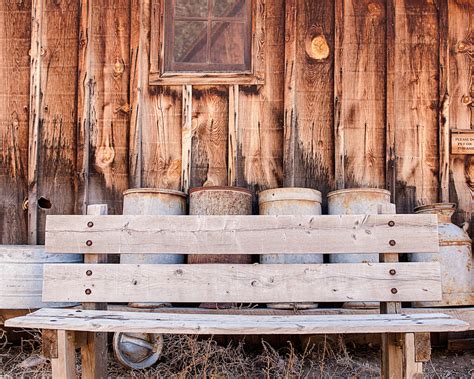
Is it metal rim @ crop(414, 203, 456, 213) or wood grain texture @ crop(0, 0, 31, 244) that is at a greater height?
wood grain texture @ crop(0, 0, 31, 244)

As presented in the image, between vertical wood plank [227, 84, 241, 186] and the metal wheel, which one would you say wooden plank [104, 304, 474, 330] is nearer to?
the metal wheel

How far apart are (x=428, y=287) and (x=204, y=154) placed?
6.92 feet

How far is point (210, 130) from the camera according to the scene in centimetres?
409

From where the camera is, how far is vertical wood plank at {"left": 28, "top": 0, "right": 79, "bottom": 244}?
4090mm

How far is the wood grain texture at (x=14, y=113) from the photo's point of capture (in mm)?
4102

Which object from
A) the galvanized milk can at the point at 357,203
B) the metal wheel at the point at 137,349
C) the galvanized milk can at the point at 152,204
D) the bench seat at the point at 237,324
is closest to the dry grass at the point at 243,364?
the metal wheel at the point at 137,349

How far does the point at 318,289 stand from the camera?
2.68 meters

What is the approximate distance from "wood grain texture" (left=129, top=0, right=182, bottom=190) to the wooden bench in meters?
1.34

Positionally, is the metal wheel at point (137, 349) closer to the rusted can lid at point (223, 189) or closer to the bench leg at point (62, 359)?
the bench leg at point (62, 359)

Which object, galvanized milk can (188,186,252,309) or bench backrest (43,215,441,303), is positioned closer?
bench backrest (43,215,441,303)

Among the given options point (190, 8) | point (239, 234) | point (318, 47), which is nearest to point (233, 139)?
point (318, 47)

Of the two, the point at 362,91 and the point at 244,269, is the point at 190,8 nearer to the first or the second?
the point at 362,91

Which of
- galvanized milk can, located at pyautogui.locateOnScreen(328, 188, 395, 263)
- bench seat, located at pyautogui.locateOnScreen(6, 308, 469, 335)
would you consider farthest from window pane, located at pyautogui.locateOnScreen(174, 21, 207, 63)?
bench seat, located at pyautogui.locateOnScreen(6, 308, 469, 335)

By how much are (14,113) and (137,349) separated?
2.25 m
